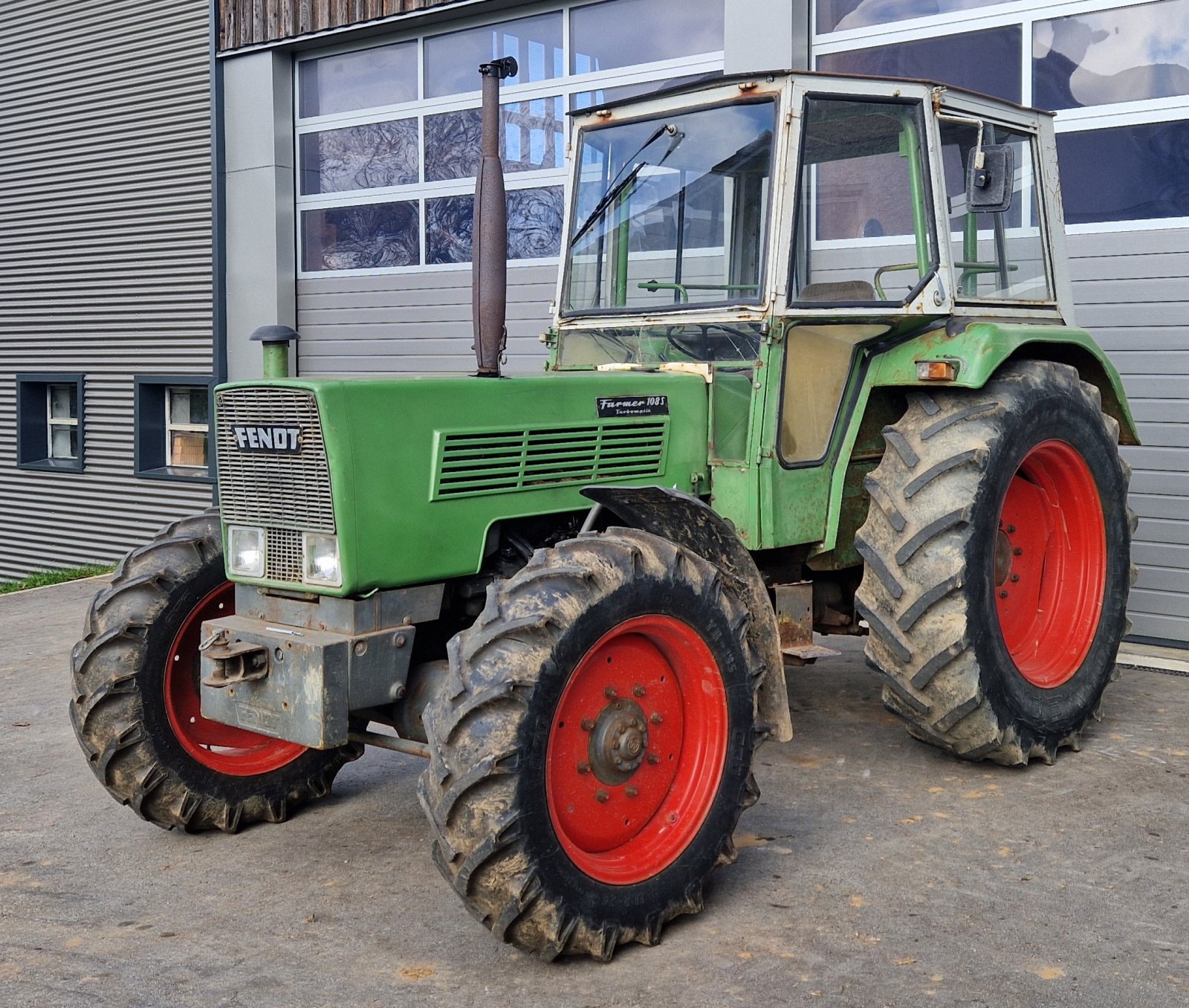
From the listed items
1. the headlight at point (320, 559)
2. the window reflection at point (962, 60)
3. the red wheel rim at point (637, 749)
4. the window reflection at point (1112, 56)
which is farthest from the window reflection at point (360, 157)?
the red wheel rim at point (637, 749)

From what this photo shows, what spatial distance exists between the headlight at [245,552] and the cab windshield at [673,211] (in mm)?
1604

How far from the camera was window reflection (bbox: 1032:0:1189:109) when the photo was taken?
22.4 feet

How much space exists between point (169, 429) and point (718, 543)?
9162mm

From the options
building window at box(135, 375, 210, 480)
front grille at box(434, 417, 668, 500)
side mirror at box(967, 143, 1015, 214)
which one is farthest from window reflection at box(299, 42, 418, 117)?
front grille at box(434, 417, 668, 500)

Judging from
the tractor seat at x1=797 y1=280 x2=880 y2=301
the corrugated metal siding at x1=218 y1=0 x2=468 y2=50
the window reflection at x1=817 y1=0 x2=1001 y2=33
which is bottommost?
the tractor seat at x1=797 y1=280 x2=880 y2=301

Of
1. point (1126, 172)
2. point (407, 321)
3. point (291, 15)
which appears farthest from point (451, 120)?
point (1126, 172)

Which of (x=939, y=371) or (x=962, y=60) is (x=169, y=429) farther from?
(x=939, y=371)

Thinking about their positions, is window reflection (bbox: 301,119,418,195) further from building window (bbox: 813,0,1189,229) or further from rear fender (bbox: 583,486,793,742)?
rear fender (bbox: 583,486,793,742)

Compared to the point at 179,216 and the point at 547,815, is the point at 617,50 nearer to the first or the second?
the point at 179,216

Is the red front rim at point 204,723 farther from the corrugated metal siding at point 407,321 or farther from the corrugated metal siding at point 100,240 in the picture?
the corrugated metal siding at point 100,240

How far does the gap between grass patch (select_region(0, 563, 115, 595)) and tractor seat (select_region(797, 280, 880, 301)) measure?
8499mm

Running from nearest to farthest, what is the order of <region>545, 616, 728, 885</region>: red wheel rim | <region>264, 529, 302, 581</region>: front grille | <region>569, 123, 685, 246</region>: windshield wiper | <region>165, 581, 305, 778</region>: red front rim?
<region>545, 616, 728, 885</region>: red wheel rim
<region>264, 529, 302, 581</region>: front grille
<region>165, 581, 305, 778</region>: red front rim
<region>569, 123, 685, 246</region>: windshield wiper

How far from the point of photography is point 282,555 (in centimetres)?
392

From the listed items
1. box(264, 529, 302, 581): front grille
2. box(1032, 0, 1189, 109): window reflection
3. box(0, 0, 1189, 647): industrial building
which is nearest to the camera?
box(264, 529, 302, 581): front grille
